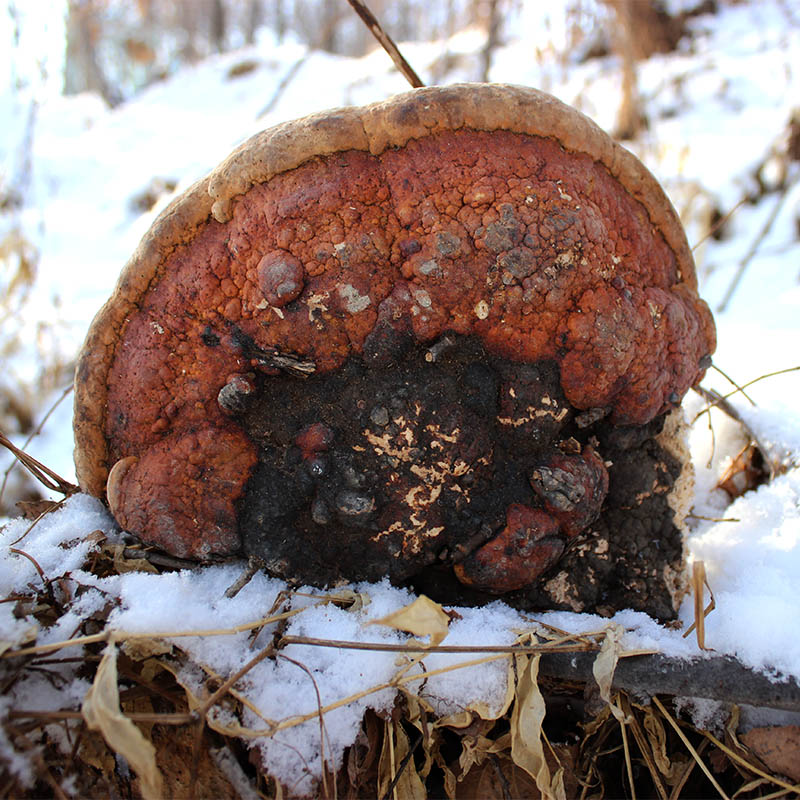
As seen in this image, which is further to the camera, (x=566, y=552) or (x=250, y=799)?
(x=566, y=552)

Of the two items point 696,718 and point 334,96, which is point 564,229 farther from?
point 334,96

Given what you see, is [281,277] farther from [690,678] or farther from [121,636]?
[690,678]

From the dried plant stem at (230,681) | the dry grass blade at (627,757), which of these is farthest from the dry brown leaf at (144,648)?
the dry grass blade at (627,757)

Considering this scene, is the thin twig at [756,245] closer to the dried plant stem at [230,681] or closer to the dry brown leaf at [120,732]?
the dried plant stem at [230,681]

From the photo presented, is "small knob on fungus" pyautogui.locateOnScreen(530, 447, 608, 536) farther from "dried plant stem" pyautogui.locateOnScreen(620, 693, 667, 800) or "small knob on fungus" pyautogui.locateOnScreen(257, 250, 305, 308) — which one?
"small knob on fungus" pyautogui.locateOnScreen(257, 250, 305, 308)

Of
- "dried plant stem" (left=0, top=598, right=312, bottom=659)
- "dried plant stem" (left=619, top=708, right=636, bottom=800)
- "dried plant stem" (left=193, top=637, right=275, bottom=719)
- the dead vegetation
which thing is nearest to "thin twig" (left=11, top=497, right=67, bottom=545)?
the dead vegetation

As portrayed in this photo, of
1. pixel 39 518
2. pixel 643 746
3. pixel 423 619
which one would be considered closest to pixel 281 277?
pixel 423 619

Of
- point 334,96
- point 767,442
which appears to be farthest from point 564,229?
point 334,96
